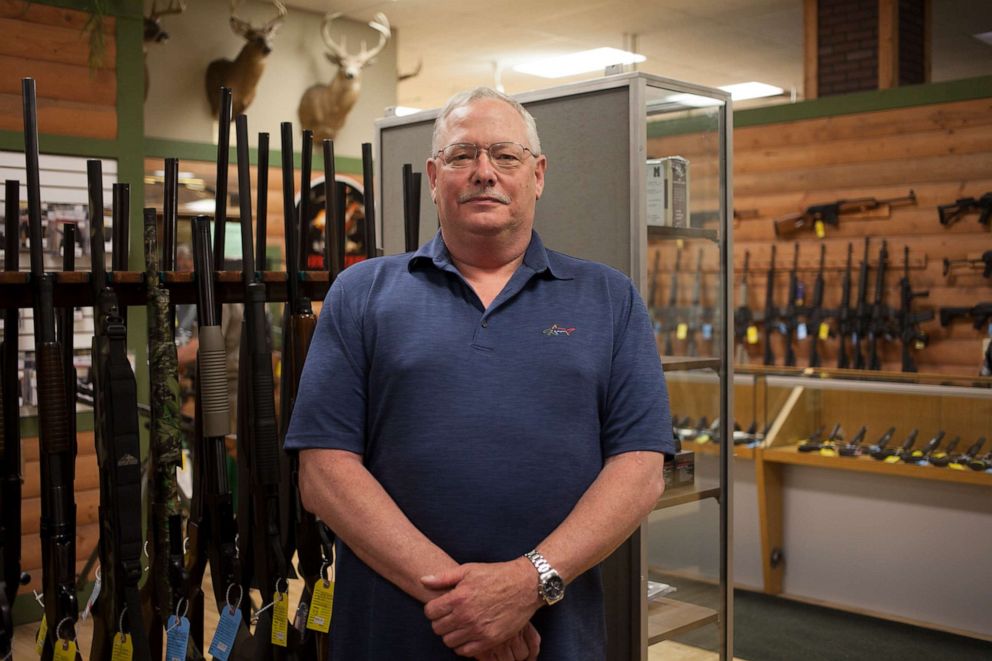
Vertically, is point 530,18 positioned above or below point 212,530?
above

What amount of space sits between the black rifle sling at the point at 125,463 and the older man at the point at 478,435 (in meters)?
0.47

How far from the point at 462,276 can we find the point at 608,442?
0.41 m

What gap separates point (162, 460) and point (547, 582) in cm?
99

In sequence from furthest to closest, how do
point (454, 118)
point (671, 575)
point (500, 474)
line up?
point (671, 575) → point (454, 118) → point (500, 474)

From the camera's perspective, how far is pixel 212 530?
226 cm

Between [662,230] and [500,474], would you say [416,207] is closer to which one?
[662,230]

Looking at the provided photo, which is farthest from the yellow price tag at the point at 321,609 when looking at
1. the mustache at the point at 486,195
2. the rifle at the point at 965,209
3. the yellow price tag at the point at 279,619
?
the rifle at the point at 965,209

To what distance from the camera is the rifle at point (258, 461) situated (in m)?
2.25

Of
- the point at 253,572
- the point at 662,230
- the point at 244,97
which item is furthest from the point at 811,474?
the point at 244,97

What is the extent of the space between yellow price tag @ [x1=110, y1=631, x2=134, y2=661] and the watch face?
0.98 meters

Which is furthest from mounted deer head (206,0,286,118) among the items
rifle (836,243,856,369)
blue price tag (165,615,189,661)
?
blue price tag (165,615,189,661)

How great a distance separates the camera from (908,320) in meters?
6.51

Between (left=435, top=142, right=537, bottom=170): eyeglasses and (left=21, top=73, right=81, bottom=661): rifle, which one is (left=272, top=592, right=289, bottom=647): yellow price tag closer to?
(left=21, top=73, right=81, bottom=661): rifle

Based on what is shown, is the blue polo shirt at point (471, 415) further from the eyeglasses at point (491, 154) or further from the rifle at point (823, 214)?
the rifle at point (823, 214)
